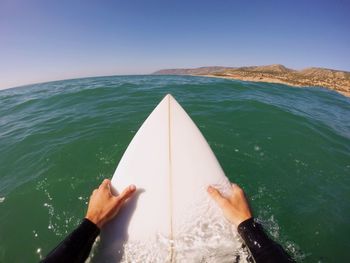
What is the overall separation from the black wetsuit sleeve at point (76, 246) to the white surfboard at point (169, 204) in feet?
1.20

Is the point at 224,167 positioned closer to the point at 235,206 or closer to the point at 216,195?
the point at 216,195

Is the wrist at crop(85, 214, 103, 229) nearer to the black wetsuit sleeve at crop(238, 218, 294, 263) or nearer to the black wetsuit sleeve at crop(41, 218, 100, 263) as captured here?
the black wetsuit sleeve at crop(41, 218, 100, 263)

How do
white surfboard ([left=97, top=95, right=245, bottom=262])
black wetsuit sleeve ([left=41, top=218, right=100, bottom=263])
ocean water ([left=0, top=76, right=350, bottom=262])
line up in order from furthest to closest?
ocean water ([left=0, top=76, right=350, bottom=262]) < white surfboard ([left=97, top=95, right=245, bottom=262]) < black wetsuit sleeve ([left=41, top=218, right=100, bottom=263])

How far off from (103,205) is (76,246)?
474 mm

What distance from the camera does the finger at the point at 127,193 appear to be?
2.48m

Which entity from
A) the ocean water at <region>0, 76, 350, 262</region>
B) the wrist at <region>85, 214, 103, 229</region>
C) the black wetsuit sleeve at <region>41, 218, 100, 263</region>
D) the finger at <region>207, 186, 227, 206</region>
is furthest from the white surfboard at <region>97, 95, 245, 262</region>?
the ocean water at <region>0, 76, 350, 262</region>

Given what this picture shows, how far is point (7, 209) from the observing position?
4277 mm

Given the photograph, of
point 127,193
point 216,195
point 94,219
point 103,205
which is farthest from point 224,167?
point 94,219

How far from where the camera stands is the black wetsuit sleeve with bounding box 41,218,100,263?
179cm

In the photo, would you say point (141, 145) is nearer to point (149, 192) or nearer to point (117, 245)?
point (149, 192)

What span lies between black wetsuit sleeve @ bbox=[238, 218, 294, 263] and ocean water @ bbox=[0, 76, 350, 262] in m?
1.70

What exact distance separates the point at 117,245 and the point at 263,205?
2.75 m

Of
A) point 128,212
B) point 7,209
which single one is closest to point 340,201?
point 128,212

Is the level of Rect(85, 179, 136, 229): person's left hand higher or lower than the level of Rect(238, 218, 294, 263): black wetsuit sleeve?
higher
